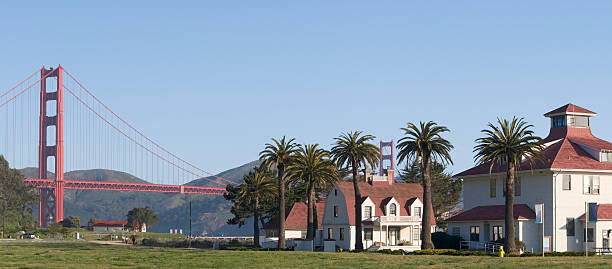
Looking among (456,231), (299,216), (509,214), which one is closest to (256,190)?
(299,216)

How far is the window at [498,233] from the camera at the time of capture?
8262 centimetres

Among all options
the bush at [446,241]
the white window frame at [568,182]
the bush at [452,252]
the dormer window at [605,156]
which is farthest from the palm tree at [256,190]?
the dormer window at [605,156]

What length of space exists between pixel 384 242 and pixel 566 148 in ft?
76.0

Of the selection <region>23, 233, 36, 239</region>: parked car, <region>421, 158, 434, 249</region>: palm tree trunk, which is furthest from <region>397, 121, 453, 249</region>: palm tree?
<region>23, 233, 36, 239</region>: parked car

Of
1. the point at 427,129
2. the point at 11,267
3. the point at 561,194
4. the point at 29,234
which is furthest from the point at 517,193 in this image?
the point at 29,234

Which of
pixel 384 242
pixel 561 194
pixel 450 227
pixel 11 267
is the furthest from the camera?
pixel 384 242

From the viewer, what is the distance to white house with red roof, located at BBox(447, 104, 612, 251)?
80688mm

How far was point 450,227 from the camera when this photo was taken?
9044 cm

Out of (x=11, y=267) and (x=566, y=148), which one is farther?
(x=566, y=148)

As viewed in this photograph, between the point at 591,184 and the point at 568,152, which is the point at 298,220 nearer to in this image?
the point at 568,152

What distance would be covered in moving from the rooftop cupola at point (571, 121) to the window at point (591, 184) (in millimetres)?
9263

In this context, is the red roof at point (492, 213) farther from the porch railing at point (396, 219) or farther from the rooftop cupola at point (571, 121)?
the rooftop cupola at point (571, 121)

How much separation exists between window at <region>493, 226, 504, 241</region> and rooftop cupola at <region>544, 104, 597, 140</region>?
1475 centimetres

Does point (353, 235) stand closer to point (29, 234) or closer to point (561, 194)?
point (561, 194)
